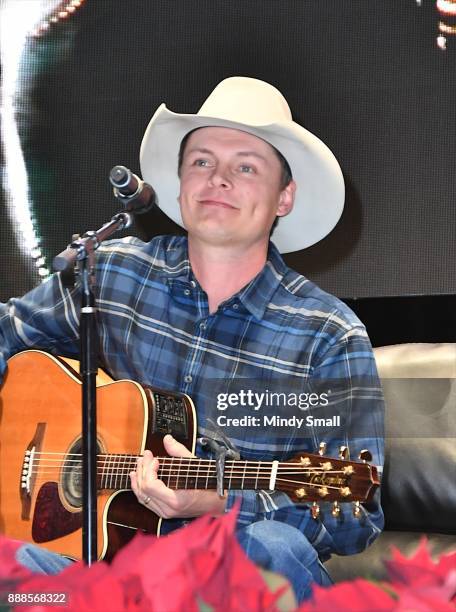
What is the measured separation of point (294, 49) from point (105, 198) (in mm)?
747

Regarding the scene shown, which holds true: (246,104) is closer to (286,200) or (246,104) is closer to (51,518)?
(286,200)

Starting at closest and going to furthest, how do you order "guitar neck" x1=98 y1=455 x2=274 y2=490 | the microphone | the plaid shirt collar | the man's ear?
the microphone < "guitar neck" x1=98 y1=455 x2=274 y2=490 < the plaid shirt collar < the man's ear

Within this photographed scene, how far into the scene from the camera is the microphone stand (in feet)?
4.81

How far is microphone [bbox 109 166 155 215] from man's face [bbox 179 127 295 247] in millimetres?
604

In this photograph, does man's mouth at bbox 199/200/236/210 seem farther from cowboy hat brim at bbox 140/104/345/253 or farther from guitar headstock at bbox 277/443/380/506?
guitar headstock at bbox 277/443/380/506

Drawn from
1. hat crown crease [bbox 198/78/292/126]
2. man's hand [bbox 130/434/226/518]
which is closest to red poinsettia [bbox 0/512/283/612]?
man's hand [bbox 130/434/226/518]

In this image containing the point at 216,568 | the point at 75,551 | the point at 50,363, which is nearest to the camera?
the point at 216,568

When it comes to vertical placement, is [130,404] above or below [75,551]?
above

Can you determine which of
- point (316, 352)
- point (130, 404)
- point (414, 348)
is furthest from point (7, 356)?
point (414, 348)

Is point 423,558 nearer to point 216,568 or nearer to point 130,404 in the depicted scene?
point 216,568

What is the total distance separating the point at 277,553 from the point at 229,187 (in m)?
0.95

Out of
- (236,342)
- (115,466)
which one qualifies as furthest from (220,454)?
(236,342)

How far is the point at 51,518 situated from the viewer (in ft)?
6.65

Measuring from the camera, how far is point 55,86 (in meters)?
3.07
